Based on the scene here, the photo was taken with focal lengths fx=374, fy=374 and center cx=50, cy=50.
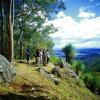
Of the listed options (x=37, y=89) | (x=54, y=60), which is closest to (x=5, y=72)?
(x=37, y=89)

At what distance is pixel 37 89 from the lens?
21594mm


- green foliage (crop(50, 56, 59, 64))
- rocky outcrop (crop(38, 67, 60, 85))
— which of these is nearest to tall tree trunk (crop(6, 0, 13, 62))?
rocky outcrop (crop(38, 67, 60, 85))

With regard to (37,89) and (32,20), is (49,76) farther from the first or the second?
(32,20)

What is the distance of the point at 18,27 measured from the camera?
48.8 metres

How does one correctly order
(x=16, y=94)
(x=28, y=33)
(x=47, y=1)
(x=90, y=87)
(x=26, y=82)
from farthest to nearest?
(x=28, y=33), (x=47, y=1), (x=90, y=87), (x=26, y=82), (x=16, y=94)

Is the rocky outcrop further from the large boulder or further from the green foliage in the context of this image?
the green foliage

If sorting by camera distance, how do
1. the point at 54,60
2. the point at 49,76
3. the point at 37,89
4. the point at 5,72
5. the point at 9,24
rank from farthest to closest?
1. the point at 54,60
2. the point at 49,76
3. the point at 9,24
4. the point at 5,72
5. the point at 37,89

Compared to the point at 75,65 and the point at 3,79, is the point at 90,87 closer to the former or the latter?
the point at 75,65

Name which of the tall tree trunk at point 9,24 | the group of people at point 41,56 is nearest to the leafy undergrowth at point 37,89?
the group of people at point 41,56

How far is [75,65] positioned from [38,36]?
38.2 feet

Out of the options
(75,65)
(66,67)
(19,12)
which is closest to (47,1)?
(19,12)

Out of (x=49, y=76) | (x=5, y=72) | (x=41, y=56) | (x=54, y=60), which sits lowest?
(x=49, y=76)

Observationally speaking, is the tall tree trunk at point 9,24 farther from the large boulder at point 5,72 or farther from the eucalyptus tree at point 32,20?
the eucalyptus tree at point 32,20

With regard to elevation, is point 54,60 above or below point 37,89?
above
